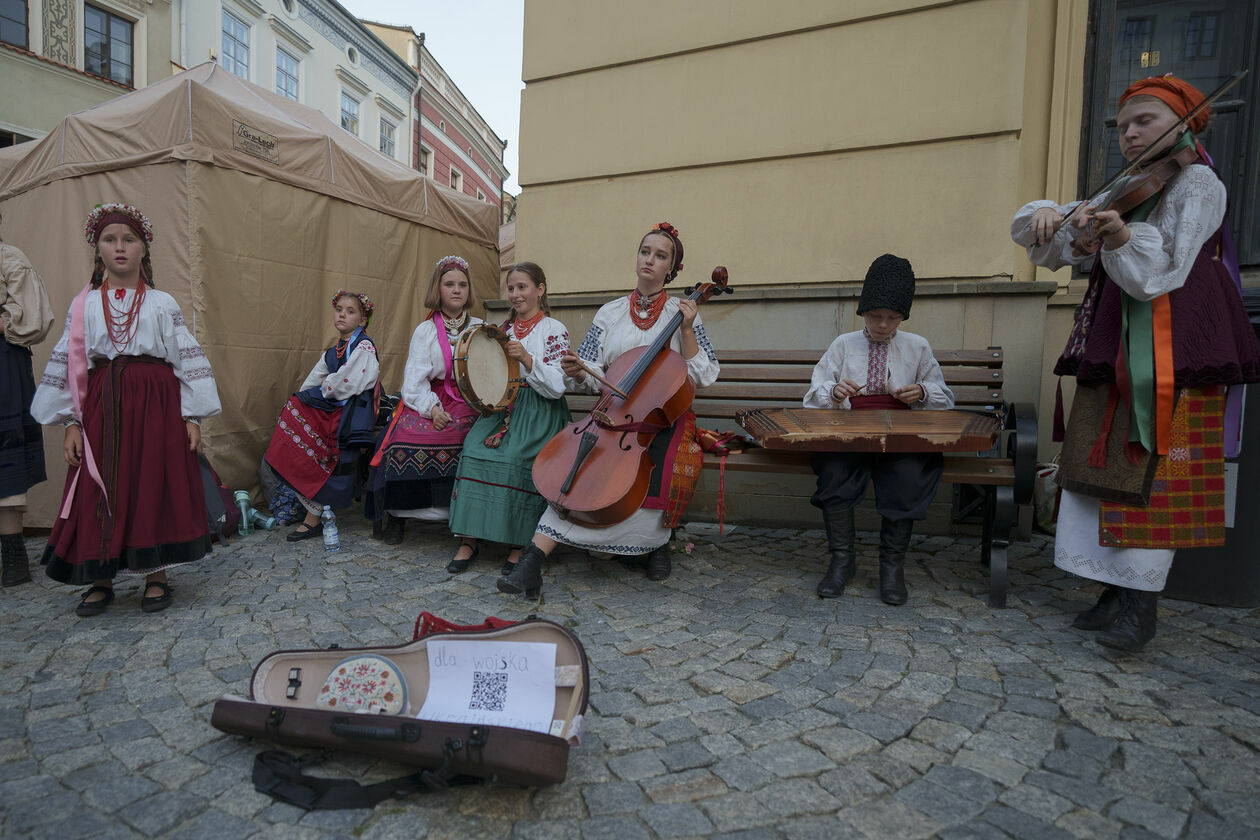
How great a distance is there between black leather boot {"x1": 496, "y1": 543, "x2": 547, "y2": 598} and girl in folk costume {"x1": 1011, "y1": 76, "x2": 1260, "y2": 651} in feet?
6.92

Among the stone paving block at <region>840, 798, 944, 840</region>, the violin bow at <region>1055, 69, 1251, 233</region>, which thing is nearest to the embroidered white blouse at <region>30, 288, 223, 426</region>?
the stone paving block at <region>840, 798, 944, 840</region>

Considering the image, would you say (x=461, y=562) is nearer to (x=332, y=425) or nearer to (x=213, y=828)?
(x=332, y=425)

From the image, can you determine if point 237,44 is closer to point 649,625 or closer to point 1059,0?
point 1059,0

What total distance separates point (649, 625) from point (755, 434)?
0.95 m

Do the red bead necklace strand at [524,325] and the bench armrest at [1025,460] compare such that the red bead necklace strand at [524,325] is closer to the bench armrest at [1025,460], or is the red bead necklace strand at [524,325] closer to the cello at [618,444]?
the cello at [618,444]

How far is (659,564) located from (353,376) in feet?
8.12

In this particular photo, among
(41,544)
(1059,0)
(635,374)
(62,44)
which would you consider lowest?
(41,544)

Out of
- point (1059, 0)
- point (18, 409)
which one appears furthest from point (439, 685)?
point (1059, 0)

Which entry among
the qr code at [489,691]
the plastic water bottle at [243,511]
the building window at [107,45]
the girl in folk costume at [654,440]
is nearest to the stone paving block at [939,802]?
the qr code at [489,691]

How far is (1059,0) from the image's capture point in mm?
4141

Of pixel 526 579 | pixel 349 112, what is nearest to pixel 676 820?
pixel 526 579

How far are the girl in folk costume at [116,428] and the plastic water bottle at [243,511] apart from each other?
1406 millimetres

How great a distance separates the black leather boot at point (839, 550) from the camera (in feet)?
10.1

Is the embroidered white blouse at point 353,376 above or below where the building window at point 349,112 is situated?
below
